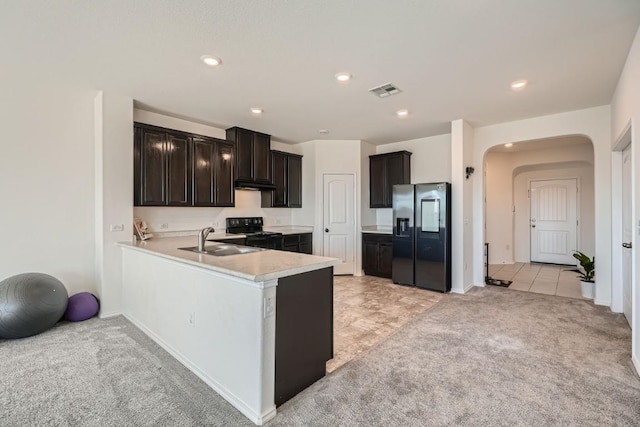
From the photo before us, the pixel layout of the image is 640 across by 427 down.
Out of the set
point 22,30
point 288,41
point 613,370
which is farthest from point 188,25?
point 613,370

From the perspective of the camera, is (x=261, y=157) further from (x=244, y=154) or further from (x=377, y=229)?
(x=377, y=229)

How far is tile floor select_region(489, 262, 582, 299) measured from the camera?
15.4ft

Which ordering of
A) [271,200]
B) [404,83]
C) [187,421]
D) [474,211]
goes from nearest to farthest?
[187,421] → [404,83] → [474,211] → [271,200]

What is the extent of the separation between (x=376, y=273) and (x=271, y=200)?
2368 millimetres

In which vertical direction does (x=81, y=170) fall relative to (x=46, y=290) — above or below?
above

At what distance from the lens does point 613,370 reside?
7.70 feet

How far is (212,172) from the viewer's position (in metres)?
4.53

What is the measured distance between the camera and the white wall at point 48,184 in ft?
10.4

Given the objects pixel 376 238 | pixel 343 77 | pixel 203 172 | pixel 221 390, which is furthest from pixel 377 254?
pixel 221 390

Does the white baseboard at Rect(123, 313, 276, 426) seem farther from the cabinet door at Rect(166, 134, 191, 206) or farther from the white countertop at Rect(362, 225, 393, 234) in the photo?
the white countertop at Rect(362, 225, 393, 234)

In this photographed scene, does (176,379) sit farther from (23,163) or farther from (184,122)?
(184,122)

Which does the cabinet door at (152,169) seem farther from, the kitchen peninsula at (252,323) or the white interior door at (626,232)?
the white interior door at (626,232)

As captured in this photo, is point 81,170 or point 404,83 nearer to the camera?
point 404,83

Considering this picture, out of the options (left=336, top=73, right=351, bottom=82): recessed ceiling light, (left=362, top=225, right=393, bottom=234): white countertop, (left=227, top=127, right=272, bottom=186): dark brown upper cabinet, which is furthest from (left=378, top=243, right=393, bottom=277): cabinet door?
(left=336, top=73, right=351, bottom=82): recessed ceiling light
